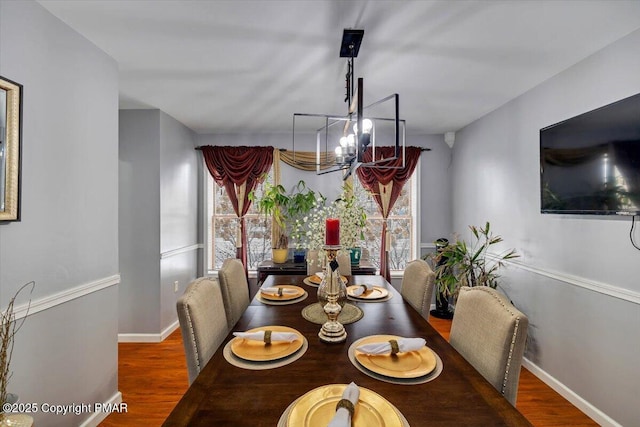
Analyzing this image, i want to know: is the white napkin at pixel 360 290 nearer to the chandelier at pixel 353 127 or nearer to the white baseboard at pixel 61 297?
the chandelier at pixel 353 127

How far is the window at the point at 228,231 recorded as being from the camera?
417 centimetres

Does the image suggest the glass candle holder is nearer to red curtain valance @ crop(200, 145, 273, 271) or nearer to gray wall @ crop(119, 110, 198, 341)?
gray wall @ crop(119, 110, 198, 341)

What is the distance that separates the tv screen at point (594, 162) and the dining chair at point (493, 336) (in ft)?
3.99

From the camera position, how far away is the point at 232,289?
6.66 feet

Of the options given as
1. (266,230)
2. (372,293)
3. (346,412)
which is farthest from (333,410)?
(266,230)

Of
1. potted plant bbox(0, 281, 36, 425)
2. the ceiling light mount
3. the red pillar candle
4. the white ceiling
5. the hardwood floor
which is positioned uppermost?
the white ceiling

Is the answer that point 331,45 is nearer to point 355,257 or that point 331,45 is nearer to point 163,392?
point 355,257

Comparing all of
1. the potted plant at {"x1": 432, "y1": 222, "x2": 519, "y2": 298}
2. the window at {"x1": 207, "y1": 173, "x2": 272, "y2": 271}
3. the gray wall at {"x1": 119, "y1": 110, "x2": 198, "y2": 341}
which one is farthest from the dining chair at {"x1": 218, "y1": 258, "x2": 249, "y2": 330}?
the potted plant at {"x1": 432, "y1": 222, "x2": 519, "y2": 298}

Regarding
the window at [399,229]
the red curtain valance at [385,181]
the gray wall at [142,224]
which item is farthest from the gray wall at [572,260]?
the gray wall at [142,224]

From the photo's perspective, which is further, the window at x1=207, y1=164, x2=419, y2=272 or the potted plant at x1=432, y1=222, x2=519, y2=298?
the window at x1=207, y1=164, x2=419, y2=272

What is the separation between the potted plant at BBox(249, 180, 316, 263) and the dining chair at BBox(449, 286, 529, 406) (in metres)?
2.50

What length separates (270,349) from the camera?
47.7 inches

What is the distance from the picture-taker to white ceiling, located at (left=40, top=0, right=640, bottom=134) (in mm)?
1595

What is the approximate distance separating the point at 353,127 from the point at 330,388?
4.91 ft
